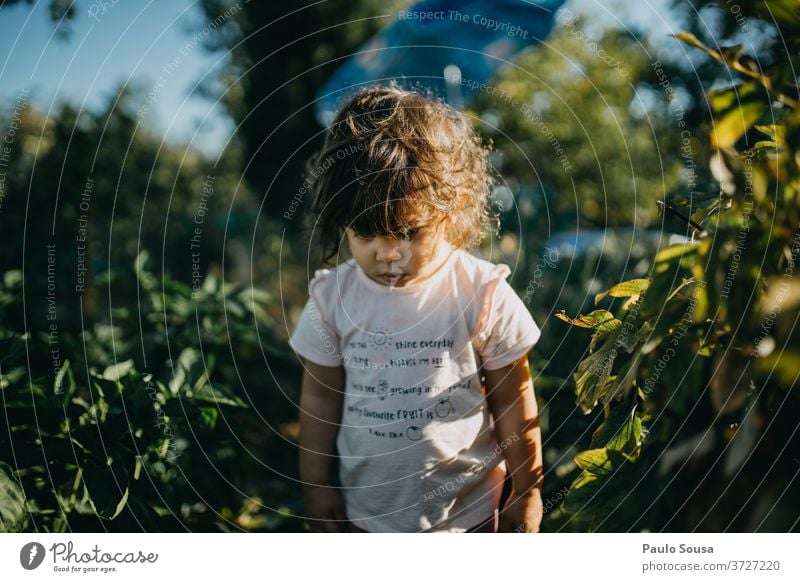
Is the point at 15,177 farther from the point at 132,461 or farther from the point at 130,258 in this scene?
the point at 132,461

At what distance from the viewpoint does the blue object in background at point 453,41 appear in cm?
216

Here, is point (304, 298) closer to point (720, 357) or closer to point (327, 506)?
point (327, 506)

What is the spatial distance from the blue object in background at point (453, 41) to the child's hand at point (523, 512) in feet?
4.29

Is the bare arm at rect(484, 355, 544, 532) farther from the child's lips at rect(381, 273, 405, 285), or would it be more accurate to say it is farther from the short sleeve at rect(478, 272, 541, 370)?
the child's lips at rect(381, 273, 405, 285)

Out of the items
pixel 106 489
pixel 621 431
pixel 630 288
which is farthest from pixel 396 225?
pixel 106 489

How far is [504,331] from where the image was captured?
4.05 ft

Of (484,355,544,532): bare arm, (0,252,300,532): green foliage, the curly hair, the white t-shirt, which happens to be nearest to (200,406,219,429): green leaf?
(0,252,300,532): green foliage

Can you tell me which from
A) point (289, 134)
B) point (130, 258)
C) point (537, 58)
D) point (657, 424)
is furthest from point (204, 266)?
point (657, 424)

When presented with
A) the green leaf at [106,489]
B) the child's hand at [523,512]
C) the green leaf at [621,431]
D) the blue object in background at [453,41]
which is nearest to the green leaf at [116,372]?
the green leaf at [106,489]

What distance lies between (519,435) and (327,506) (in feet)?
1.46

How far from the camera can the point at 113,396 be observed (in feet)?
4.32

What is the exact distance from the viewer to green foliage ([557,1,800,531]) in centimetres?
85

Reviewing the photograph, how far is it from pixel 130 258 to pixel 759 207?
139 inches

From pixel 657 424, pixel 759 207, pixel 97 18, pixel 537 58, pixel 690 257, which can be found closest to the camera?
pixel 759 207
